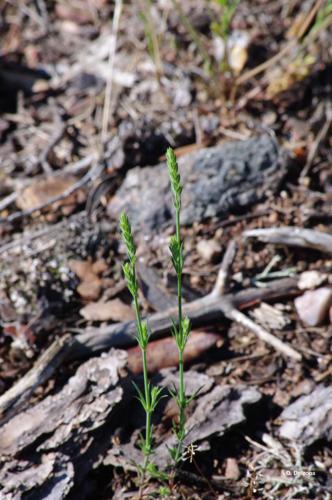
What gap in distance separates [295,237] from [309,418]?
0.90m

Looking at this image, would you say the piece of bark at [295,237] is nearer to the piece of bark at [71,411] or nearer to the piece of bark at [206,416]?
the piece of bark at [206,416]

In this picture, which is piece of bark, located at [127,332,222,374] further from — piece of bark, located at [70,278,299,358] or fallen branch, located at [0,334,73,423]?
fallen branch, located at [0,334,73,423]

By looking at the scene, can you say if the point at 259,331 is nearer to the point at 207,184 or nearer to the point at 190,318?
the point at 190,318

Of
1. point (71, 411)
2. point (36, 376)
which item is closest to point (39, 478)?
point (71, 411)

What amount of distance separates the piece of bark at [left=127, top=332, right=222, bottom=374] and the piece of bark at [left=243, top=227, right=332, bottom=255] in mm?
586

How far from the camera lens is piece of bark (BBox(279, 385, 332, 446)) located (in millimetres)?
2186

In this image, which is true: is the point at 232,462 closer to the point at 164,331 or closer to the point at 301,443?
the point at 301,443

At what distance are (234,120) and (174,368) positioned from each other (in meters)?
1.65

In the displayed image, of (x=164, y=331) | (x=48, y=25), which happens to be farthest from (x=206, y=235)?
(x=48, y=25)

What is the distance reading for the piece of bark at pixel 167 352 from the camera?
7.97 ft

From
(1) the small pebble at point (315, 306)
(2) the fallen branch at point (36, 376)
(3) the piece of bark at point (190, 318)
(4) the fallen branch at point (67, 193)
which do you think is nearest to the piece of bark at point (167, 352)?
(3) the piece of bark at point (190, 318)

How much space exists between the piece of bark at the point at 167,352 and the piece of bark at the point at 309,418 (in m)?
0.45

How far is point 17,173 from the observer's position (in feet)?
11.1

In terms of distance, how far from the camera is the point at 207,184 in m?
2.95
